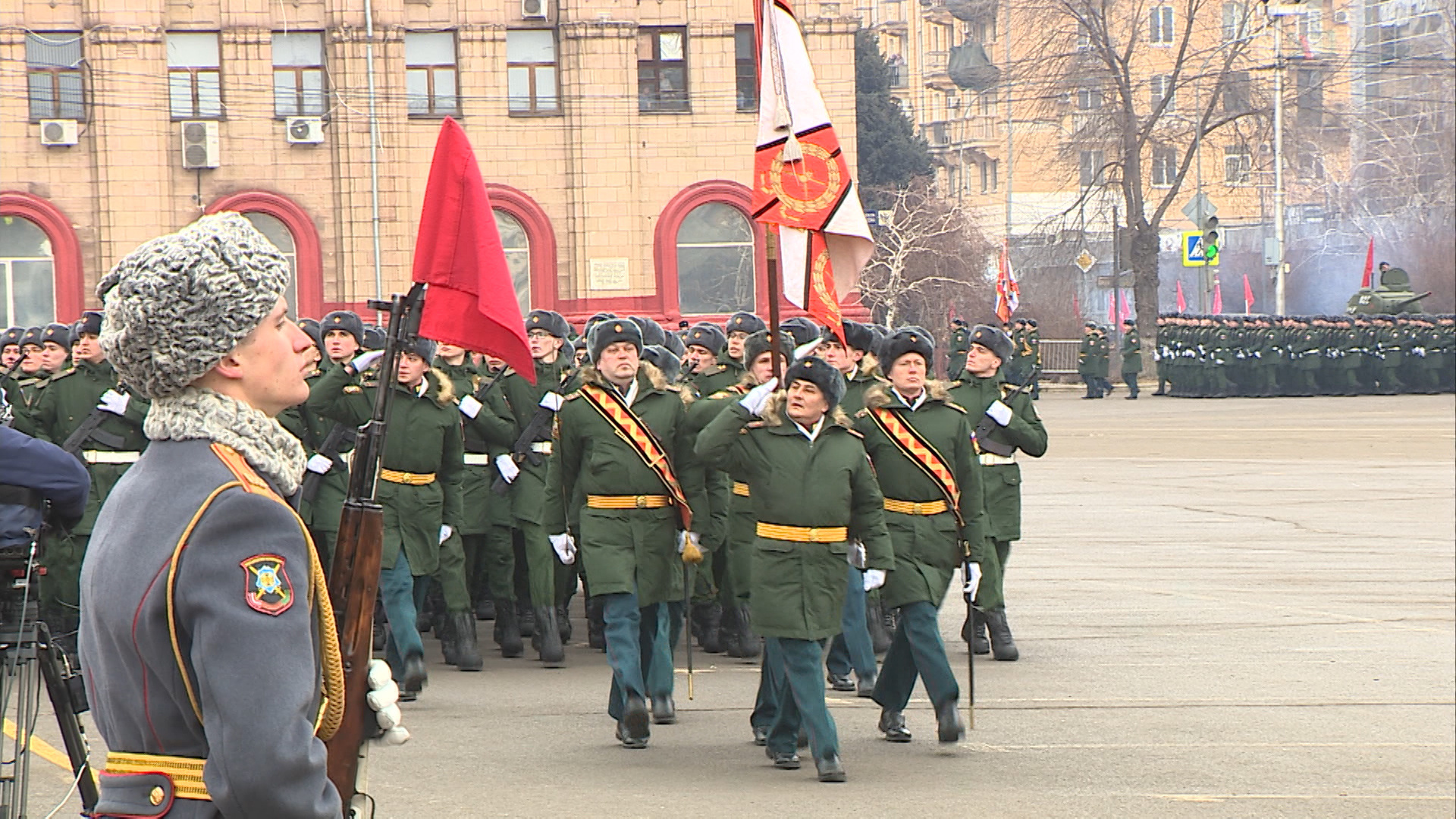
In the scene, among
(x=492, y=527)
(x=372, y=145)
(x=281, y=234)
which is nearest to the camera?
(x=492, y=527)

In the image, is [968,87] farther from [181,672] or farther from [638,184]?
[181,672]

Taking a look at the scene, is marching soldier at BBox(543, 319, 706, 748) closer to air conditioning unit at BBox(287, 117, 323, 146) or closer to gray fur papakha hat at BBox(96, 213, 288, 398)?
gray fur papakha hat at BBox(96, 213, 288, 398)

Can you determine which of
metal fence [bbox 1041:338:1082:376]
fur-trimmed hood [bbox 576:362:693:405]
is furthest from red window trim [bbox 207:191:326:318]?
fur-trimmed hood [bbox 576:362:693:405]

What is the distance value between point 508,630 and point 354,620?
332 inches

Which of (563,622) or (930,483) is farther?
(563,622)

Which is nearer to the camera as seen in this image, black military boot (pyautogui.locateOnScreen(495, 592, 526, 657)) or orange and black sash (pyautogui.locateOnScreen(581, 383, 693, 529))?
orange and black sash (pyautogui.locateOnScreen(581, 383, 693, 529))

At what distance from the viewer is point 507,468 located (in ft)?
38.6

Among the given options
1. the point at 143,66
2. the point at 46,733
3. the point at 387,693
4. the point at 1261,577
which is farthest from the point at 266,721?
the point at 143,66

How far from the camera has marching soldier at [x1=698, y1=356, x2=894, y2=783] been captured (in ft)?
26.6

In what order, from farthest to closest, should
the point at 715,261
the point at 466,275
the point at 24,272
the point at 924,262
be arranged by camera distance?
1. the point at 924,262
2. the point at 715,261
3. the point at 24,272
4. the point at 466,275

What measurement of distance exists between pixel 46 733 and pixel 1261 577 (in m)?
8.61

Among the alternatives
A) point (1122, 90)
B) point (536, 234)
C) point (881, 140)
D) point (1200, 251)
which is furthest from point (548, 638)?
point (881, 140)

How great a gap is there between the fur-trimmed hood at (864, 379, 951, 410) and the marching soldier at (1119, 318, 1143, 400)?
3470 centimetres

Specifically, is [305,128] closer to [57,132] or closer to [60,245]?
[57,132]
